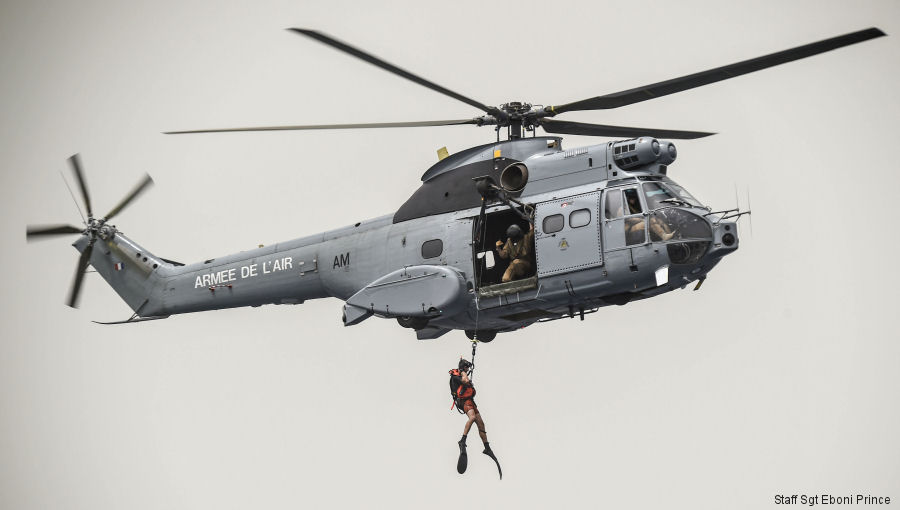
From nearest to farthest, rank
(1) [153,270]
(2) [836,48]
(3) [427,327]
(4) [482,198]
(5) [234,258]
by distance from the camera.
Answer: (2) [836,48], (4) [482,198], (3) [427,327], (5) [234,258], (1) [153,270]

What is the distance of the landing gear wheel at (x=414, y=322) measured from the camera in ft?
50.1

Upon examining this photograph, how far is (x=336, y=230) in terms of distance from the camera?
1702 centimetres

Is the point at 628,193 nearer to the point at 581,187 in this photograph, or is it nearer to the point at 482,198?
the point at 581,187

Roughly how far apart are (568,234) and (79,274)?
10.1 m

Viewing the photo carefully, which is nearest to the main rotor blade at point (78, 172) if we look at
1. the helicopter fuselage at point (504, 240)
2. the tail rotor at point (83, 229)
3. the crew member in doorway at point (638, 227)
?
the tail rotor at point (83, 229)

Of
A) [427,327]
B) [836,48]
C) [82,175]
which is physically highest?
[82,175]

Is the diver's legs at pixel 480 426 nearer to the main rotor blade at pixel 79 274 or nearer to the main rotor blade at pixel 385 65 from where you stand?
the main rotor blade at pixel 385 65

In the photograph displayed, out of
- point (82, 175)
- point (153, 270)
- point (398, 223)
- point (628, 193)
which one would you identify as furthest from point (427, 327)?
point (82, 175)

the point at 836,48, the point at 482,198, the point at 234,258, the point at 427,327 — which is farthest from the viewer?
the point at 234,258

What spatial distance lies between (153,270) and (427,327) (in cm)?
602

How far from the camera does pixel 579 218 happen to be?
14.2 meters

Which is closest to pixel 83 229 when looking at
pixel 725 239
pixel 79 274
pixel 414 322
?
pixel 79 274

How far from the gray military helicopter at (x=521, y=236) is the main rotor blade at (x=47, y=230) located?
4368 millimetres

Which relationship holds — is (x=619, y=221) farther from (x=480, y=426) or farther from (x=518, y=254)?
(x=480, y=426)
